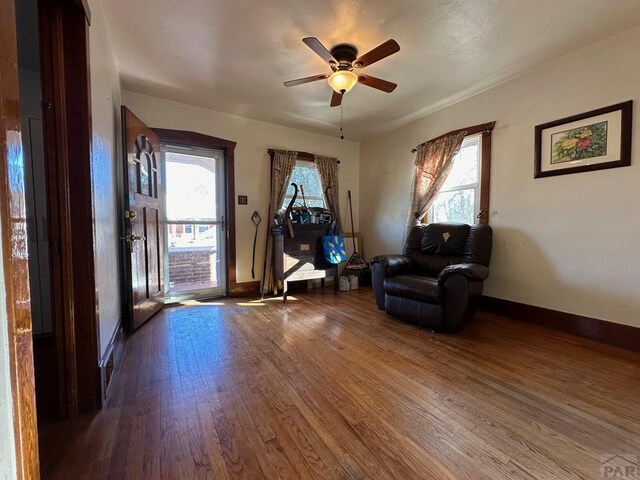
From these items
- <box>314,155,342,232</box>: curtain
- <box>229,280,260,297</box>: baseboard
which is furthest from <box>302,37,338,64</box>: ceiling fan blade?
<box>229,280,260,297</box>: baseboard

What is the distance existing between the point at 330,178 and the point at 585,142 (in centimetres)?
306

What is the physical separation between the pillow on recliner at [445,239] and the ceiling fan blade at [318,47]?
209 cm

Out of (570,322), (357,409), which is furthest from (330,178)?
(357,409)

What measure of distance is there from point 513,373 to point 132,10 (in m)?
3.69

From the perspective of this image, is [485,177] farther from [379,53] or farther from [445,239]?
[379,53]

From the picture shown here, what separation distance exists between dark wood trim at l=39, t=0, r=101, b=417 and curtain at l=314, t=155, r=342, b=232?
323 centimetres

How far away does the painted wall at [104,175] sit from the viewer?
168 cm

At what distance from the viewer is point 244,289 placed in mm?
3975

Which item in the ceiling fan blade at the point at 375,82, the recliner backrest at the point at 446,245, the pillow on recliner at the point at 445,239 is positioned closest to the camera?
the ceiling fan blade at the point at 375,82

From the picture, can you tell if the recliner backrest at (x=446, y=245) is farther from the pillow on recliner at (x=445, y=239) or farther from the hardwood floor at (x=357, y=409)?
the hardwood floor at (x=357, y=409)

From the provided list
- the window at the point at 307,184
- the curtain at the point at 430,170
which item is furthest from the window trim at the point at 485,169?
the window at the point at 307,184

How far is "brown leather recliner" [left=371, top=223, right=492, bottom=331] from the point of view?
240cm

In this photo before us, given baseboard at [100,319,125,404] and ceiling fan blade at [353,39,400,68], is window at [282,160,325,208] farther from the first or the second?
baseboard at [100,319,125,404]

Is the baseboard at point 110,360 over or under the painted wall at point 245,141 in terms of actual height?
under
